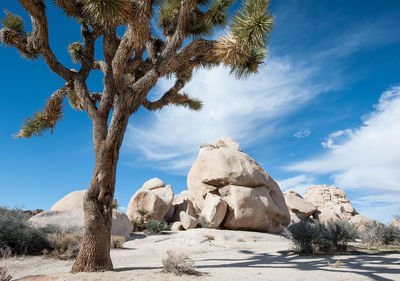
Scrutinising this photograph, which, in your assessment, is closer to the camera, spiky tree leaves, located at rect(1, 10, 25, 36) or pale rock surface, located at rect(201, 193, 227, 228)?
spiky tree leaves, located at rect(1, 10, 25, 36)

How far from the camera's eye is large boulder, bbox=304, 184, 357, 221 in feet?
94.0

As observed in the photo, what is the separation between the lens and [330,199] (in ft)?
102

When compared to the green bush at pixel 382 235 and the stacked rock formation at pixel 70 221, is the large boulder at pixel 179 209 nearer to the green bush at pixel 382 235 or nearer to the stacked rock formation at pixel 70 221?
the stacked rock formation at pixel 70 221

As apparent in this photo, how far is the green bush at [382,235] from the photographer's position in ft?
32.8

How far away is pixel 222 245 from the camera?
420 inches

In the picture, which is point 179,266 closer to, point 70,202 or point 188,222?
point 188,222

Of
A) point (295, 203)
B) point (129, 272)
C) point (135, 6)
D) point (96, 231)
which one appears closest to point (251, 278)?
point (129, 272)

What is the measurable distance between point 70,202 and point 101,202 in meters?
10.8

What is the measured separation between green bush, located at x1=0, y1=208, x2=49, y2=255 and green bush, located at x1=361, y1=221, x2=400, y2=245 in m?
11.8

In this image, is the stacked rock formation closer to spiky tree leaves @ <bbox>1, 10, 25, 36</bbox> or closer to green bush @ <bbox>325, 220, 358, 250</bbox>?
spiky tree leaves @ <bbox>1, 10, 25, 36</bbox>

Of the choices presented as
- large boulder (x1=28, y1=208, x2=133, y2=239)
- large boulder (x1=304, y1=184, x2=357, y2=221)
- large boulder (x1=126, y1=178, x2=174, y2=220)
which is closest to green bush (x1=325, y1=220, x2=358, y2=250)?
large boulder (x1=28, y1=208, x2=133, y2=239)

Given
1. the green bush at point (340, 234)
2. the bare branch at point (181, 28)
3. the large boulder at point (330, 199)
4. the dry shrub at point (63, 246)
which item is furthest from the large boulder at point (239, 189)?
the large boulder at point (330, 199)

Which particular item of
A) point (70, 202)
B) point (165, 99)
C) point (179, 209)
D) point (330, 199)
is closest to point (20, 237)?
point (165, 99)

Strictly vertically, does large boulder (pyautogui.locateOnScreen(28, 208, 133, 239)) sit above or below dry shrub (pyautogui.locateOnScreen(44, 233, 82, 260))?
above
